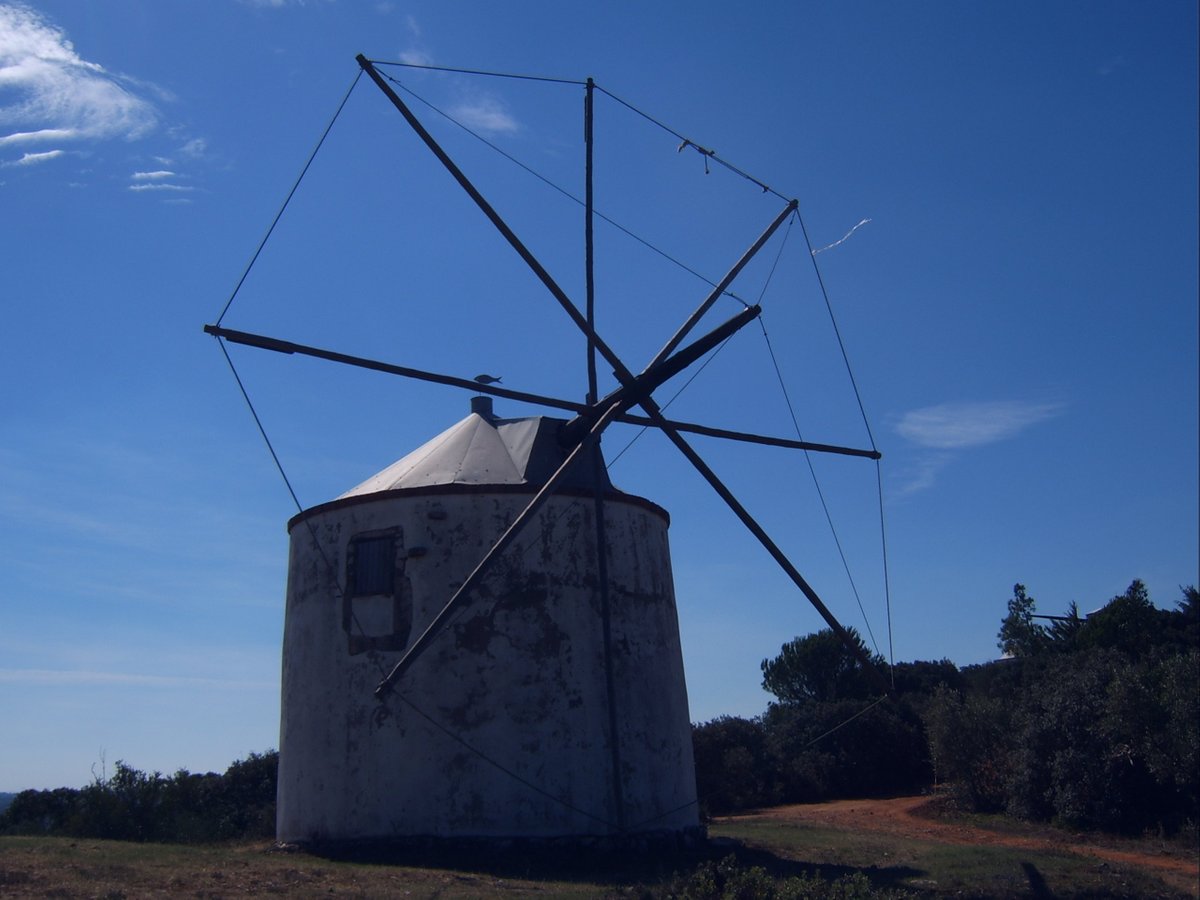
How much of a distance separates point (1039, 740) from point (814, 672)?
23938 millimetres

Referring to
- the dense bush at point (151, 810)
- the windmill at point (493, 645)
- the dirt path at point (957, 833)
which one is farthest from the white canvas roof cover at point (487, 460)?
the dirt path at point (957, 833)

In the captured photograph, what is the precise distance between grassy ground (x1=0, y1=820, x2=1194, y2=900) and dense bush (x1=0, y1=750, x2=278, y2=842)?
116 inches

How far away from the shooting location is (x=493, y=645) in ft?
46.4

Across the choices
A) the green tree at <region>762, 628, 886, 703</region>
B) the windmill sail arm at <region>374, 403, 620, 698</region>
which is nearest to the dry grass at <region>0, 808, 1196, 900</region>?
the windmill sail arm at <region>374, 403, 620, 698</region>

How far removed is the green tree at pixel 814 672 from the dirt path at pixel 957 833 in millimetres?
16459

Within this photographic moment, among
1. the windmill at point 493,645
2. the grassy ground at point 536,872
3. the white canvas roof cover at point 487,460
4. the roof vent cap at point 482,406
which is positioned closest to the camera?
the grassy ground at point 536,872

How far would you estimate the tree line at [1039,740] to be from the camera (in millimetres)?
20000

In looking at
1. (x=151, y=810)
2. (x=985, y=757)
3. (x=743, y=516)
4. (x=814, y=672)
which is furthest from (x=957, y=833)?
(x=814, y=672)

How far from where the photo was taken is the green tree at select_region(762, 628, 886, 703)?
148ft

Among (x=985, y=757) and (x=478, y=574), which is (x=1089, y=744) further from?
(x=478, y=574)

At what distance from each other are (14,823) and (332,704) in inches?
412

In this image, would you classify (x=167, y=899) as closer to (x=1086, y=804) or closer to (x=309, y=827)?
(x=309, y=827)

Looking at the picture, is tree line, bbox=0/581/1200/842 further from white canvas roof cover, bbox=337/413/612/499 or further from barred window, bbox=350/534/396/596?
barred window, bbox=350/534/396/596

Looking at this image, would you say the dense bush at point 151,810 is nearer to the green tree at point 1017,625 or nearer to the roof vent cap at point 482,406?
the roof vent cap at point 482,406
